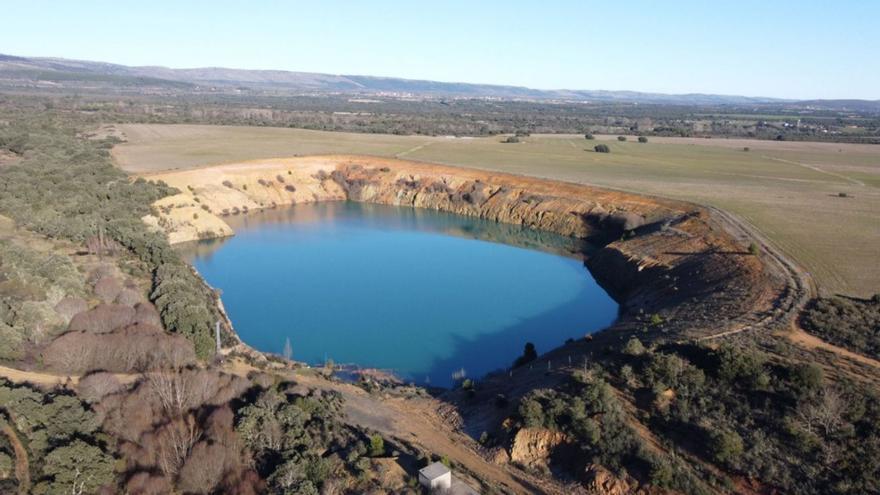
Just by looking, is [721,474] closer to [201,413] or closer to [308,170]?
[201,413]

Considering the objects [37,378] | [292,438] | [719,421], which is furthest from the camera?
[37,378]

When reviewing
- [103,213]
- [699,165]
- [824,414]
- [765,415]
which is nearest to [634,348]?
[765,415]

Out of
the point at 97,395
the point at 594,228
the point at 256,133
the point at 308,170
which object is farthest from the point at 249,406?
the point at 256,133

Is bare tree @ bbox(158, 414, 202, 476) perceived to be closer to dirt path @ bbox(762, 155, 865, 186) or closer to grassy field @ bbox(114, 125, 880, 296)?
grassy field @ bbox(114, 125, 880, 296)

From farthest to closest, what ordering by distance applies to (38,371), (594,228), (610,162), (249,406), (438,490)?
(610,162)
(594,228)
(38,371)
(249,406)
(438,490)

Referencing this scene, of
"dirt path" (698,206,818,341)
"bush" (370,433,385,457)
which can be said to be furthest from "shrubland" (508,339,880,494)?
"bush" (370,433,385,457)

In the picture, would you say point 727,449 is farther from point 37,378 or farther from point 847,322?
point 37,378
